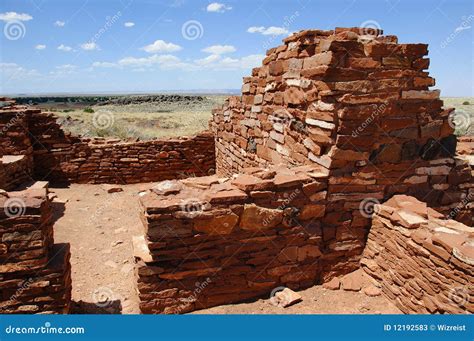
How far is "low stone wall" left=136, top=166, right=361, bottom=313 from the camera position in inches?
158

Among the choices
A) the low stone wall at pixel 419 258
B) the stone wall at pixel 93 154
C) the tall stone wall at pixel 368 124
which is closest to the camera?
the low stone wall at pixel 419 258

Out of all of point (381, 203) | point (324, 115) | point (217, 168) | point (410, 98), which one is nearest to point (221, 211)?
point (324, 115)

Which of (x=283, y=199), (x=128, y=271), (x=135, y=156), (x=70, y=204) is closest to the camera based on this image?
(x=283, y=199)

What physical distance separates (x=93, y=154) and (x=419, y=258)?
368 inches

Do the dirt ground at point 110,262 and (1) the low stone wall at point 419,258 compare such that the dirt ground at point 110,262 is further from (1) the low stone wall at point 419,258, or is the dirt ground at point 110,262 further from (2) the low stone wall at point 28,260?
(2) the low stone wall at point 28,260

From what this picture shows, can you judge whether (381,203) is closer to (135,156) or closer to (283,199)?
(283,199)

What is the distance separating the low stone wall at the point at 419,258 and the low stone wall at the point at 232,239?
0.58m

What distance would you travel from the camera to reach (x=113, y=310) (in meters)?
4.47

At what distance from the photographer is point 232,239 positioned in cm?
423

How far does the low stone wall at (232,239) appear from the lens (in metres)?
4.01

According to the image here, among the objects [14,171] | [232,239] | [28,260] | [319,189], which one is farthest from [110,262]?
[14,171]

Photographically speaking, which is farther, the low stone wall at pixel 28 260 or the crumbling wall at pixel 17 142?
the crumbling wall at pixel 17 142

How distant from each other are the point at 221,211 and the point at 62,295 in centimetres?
199

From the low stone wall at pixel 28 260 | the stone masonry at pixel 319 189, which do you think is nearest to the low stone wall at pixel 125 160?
the stone masonry at pixel 319 189
